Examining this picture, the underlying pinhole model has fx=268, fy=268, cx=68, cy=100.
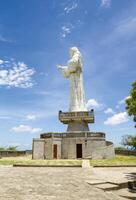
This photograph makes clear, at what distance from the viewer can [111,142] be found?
123 feet

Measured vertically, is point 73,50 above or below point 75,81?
above

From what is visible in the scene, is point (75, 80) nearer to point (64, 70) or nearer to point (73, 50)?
point (64, 70)

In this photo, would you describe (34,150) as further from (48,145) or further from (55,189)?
(55,189)

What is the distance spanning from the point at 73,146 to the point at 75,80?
1158cm

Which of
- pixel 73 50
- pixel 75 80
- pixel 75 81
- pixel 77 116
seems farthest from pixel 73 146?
pixel 73 50

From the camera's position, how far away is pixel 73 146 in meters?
34.8

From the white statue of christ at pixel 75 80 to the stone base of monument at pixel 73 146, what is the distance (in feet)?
19.4

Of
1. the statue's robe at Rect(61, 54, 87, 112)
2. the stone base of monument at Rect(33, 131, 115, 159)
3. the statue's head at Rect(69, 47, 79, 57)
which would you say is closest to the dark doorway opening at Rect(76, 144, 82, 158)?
the stone base of monument at Rect(33, 131, 115, 159)

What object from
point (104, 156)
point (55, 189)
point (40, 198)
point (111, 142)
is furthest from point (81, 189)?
point (111, 142)

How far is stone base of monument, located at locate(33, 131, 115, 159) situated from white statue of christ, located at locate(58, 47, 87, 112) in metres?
5.90

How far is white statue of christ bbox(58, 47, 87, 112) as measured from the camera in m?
40.6

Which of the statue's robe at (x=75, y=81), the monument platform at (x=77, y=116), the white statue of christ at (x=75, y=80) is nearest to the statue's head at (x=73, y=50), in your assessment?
the white statue of christ at (x=75, y=80)

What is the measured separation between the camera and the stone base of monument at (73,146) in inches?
1353

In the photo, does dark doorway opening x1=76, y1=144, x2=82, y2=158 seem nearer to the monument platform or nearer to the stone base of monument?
the stone base of monument
